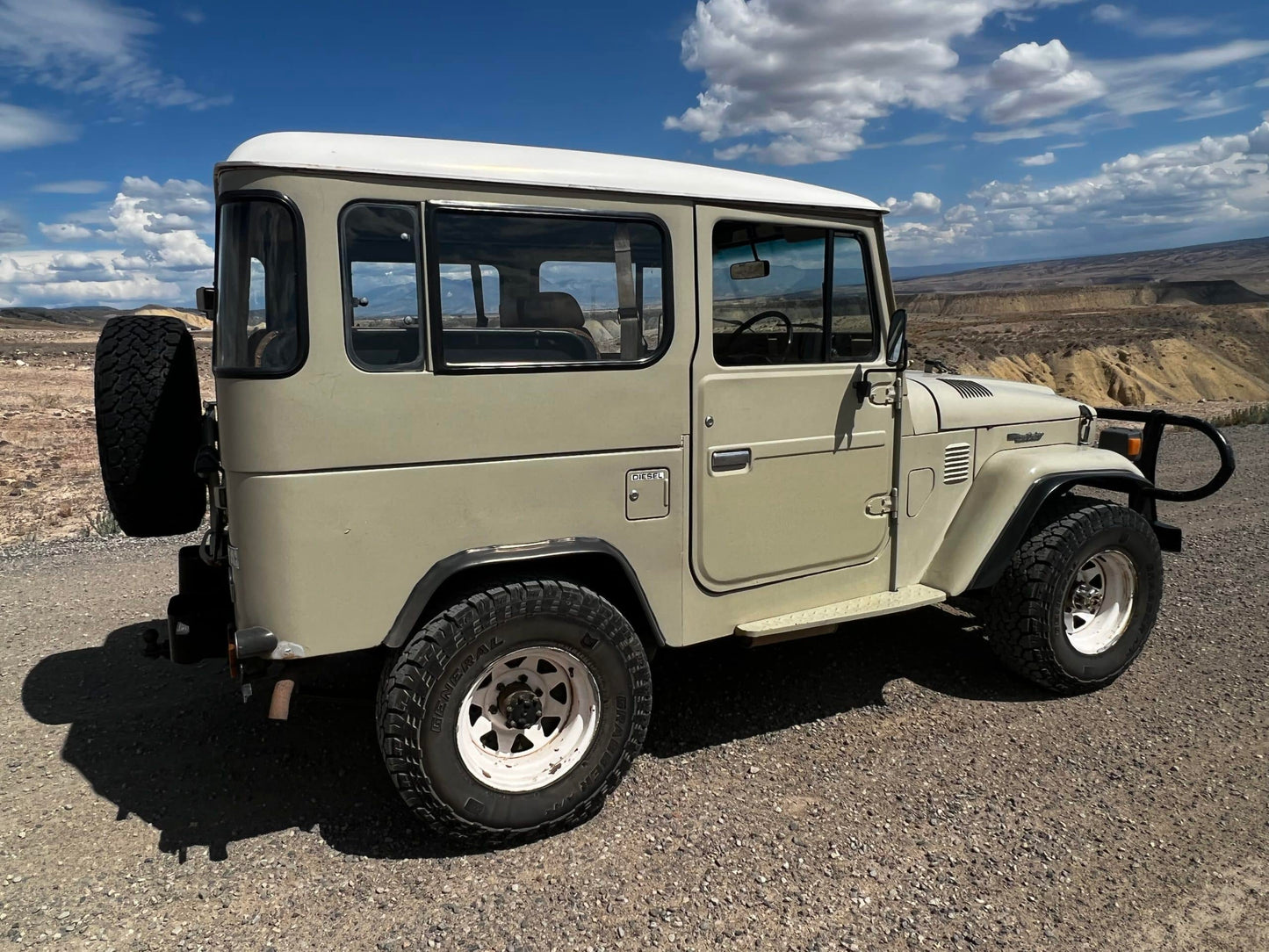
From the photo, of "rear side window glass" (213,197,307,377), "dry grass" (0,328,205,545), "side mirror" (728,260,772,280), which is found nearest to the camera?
"rear side window glass" (213,197,307,377)

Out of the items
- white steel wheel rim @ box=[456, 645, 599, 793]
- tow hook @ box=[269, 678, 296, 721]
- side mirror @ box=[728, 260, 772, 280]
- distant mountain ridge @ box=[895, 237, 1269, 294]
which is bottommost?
white steel wheel rim @ box=[456, 645, 599, 793]

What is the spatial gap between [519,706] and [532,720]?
9 cm

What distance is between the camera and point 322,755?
3.90 metres

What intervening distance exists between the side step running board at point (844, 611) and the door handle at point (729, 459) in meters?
0.70

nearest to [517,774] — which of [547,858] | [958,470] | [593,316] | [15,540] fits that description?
[547,858]

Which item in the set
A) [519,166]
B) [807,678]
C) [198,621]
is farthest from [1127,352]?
[198,621]

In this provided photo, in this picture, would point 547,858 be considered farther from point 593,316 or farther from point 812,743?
point 593,316

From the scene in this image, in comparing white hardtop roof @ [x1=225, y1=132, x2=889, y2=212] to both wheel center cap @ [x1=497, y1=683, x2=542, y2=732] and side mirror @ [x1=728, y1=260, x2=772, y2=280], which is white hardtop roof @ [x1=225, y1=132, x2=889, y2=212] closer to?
side mirror @ [x1=728, y1=260, x2=772, y2=280]

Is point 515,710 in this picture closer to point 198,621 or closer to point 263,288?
point 198,621

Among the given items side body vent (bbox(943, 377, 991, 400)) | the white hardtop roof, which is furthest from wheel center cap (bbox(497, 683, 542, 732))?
side body vent (bbox(943, 377, 991, 400))

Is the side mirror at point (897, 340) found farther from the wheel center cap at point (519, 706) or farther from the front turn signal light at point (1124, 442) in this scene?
the wheel center cap at point (519, 706)

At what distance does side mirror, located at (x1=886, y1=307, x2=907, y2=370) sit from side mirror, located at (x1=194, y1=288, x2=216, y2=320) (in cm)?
279

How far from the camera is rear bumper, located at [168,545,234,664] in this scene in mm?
3428

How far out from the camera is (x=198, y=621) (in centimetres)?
346
